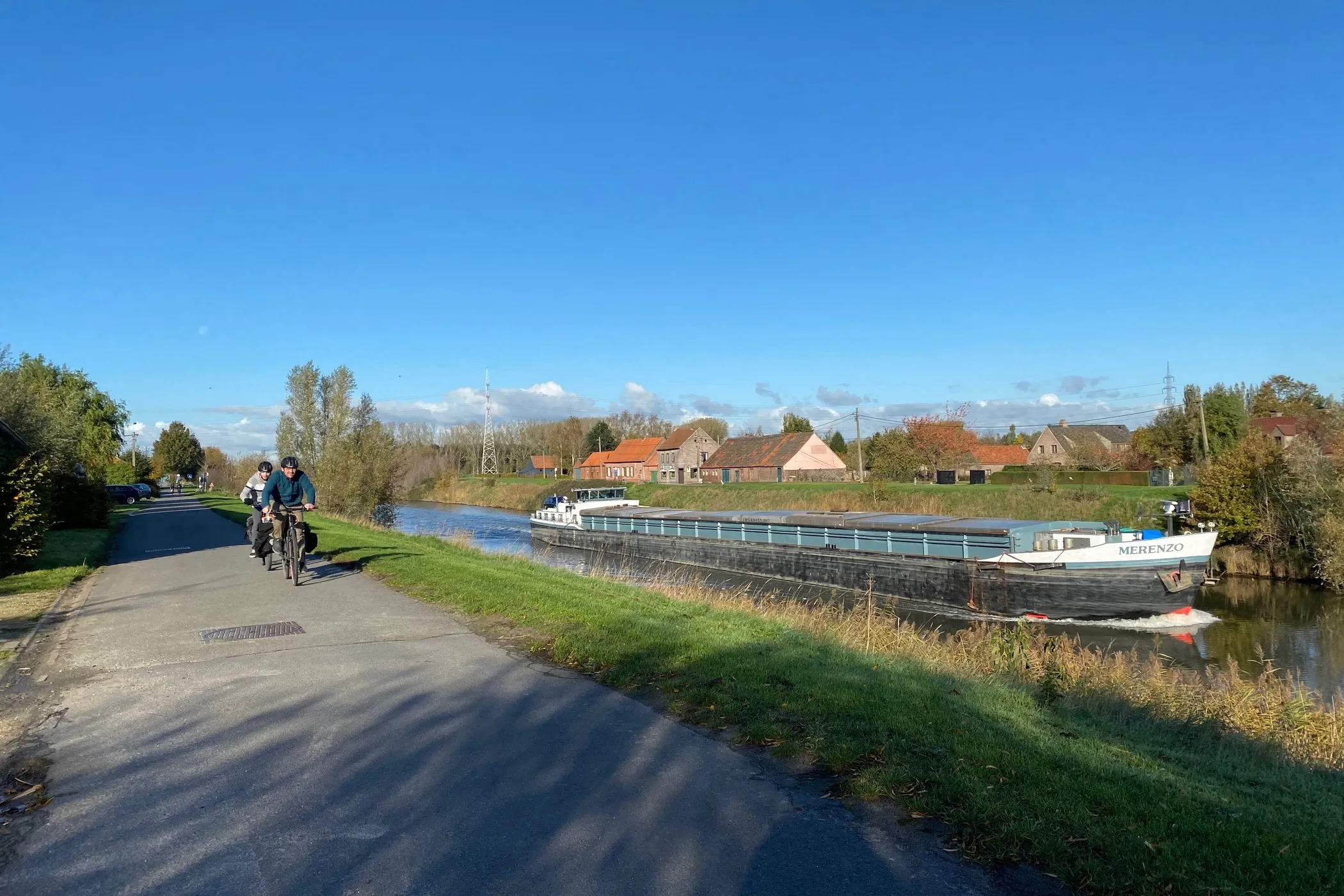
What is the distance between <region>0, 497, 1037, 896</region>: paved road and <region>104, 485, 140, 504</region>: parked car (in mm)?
50550

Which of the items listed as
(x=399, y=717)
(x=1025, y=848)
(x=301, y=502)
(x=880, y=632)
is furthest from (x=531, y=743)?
(x=301, y=502)

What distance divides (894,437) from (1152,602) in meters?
37.4

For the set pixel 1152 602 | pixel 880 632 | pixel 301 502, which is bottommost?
pixel 1152 602

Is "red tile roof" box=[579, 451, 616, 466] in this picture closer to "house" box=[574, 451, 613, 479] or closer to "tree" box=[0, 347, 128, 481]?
"house" box=[574, 451, 613, 479]

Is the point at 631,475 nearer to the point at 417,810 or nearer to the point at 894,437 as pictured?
the point at 894,437

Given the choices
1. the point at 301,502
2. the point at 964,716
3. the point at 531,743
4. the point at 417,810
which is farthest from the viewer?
the point at 301,502

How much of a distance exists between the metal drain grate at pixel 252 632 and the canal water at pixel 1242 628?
14.0 metres

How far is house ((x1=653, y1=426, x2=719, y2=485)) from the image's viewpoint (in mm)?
86625

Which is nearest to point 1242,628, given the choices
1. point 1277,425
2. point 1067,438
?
point 1277,425

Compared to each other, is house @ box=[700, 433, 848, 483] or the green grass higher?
house @ box=[700, 433, 848, 483]

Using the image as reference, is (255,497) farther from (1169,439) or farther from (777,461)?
(777,461)

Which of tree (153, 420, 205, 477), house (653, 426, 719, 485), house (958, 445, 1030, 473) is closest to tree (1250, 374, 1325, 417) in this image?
house (958, 445, 1030, 473)

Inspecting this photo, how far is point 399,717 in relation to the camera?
227 inches

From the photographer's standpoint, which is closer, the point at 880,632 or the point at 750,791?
the point at 750,791
